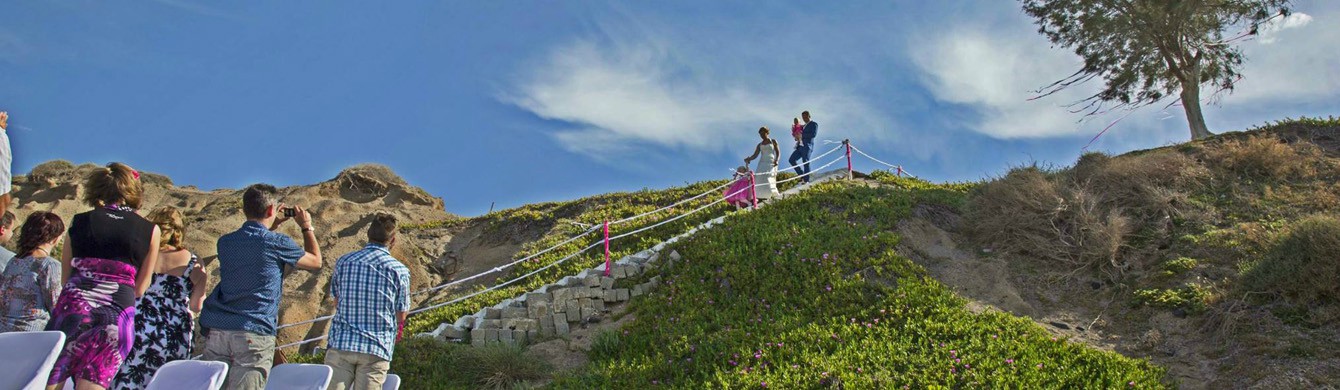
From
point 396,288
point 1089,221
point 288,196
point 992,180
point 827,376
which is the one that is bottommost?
point 827,376

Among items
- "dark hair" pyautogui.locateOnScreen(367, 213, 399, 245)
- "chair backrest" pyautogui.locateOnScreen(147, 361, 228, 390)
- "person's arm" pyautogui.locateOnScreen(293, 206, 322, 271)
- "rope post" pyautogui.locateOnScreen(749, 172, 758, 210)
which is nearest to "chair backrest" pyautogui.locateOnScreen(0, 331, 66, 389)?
"chair backrest" pyautogui.locateOnScreen(147, 361, 228, 390)

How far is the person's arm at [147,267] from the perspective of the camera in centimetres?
609

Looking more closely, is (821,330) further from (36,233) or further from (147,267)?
(36,233)

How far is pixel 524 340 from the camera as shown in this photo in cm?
1131

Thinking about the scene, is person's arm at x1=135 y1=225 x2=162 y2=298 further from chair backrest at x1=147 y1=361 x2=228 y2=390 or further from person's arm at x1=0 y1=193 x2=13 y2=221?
person's arm at x1=0 y1=193 x2=13 y2=221

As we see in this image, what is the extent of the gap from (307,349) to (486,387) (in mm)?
4347

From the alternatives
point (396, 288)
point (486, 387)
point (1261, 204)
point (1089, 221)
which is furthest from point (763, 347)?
point (1261, 204)

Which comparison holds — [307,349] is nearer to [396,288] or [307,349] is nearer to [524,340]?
[524,340]

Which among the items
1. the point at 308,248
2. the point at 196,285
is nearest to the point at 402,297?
the point at 308,248

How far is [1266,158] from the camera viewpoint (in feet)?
46.6

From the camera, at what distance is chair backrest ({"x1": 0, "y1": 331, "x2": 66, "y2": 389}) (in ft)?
17.6

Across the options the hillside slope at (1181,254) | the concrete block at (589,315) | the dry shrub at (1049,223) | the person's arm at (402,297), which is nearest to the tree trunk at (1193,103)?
the hillside slope at (1181,254)

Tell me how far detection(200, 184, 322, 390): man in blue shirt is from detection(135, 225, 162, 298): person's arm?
0.37m

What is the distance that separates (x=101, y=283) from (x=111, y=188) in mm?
620
